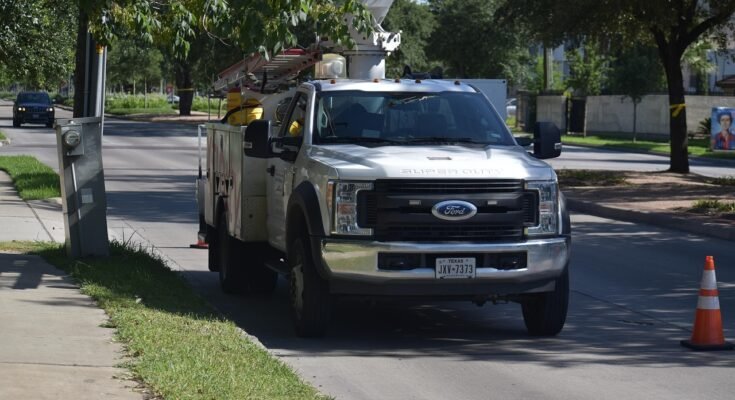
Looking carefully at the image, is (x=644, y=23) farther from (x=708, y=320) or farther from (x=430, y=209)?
(x=430, y=209)

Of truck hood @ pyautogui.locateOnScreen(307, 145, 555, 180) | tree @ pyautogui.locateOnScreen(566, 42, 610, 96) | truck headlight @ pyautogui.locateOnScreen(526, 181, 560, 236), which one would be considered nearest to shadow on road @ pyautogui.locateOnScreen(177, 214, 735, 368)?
truck headlight @ pyautogui.locateOnScreen(526, 181, 560, 236)

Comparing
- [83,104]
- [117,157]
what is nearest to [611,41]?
[117,157]

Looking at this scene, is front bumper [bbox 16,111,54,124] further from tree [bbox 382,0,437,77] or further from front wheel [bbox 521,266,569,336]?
front wheel [bbox 521,266,569,336]

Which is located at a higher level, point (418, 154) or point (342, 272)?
point (418, 154)

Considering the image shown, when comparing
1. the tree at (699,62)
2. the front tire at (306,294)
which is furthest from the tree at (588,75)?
the front tire at (306,294)

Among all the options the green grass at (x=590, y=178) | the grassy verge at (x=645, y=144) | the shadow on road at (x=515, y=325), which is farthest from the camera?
the grassy verge at (x=645, y=144)

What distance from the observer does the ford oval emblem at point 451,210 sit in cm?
917

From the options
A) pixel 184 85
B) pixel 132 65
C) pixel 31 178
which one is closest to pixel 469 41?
pixel 184 85

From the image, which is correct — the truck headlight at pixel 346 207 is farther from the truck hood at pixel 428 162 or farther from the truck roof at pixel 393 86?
the truck roof at pixel 393 86

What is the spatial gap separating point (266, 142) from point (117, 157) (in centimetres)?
2712

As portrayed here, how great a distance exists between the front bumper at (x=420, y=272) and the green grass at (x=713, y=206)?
449 inches

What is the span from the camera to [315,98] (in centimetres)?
1072

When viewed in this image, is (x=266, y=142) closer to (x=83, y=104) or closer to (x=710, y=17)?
(x=83, y=104)

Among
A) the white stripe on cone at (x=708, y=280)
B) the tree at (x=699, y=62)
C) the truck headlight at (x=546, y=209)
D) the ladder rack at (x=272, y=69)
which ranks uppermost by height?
the tree at (x=699, y=62)
